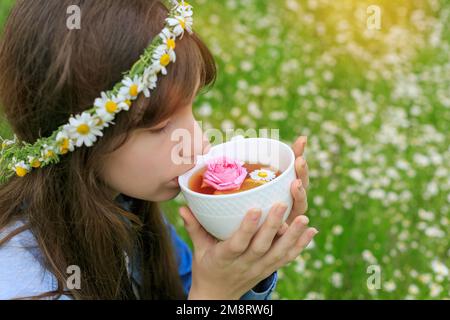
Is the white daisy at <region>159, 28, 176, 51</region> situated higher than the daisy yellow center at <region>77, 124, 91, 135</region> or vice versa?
the white daisy at <region>159, 28, 176, 51</region>

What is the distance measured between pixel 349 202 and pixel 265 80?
870mm

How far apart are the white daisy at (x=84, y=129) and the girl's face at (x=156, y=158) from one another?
59 mm

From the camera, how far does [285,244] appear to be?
48.9 inches

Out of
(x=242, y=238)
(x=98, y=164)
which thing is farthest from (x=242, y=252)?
(x=98, y=164)

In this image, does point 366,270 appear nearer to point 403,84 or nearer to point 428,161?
point 428,161

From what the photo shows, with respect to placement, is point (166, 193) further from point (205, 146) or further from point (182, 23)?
point (182, 23)

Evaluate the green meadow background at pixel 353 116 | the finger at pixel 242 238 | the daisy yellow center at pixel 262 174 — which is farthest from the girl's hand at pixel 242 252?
the green meadow background at pixel 353 116

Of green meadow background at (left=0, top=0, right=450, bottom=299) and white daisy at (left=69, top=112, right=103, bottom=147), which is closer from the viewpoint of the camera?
white daisy at (left=69, top=112, right=103, bottom=147)

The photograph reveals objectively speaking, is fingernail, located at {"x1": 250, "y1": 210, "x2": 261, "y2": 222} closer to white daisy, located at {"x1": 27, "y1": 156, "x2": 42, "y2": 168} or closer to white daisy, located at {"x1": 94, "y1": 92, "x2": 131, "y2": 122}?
white daisy, located at {"x1": 94, "y1": 92, "x2": 131, "y2": 122}

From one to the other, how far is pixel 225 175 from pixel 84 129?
0.27 metres

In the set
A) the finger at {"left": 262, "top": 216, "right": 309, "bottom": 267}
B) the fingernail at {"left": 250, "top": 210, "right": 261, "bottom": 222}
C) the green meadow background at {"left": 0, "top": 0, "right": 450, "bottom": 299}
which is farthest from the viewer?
the green meadow background at {"left": 0, "top": 0, "right": 450, "bottom": 299}

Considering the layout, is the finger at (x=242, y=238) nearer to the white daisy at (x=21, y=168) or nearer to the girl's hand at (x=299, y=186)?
the girl's hand at (x=299, y=186)

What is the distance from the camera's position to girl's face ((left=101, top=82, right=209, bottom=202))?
120 centimetres

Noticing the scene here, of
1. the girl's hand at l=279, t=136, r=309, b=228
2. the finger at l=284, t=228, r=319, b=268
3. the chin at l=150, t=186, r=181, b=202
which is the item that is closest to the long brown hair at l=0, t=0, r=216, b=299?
the chin at l=150, t=186, r=181, b=202
